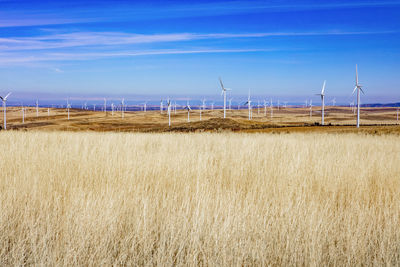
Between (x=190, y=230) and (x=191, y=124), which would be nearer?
(x=190, y=230)

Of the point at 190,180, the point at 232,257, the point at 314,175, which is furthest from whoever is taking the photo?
the point at 314,175

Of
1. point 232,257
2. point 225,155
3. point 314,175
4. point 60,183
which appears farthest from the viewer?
point 225,155

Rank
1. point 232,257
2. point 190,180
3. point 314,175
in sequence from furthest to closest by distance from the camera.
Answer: point 314,175 < point 190,180 < point 232,257

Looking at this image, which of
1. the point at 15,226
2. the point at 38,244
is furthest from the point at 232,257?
the point at 15,226

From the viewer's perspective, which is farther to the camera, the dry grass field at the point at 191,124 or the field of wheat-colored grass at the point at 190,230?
the dry grass field at the point at 191,124

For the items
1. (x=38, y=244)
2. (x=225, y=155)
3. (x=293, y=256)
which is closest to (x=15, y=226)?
(x=38, y=244)

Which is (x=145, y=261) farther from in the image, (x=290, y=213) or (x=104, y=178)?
(x=104, y=178)

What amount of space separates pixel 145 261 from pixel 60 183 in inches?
161

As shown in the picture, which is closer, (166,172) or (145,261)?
(145,261)

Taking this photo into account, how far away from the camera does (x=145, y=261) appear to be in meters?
3.85

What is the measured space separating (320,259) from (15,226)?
13.1 feet

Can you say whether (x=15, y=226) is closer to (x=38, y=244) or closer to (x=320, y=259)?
(x=38, y=244)

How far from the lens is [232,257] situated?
3846mm

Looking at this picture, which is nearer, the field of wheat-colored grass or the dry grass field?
the field of wheat-colored grass
